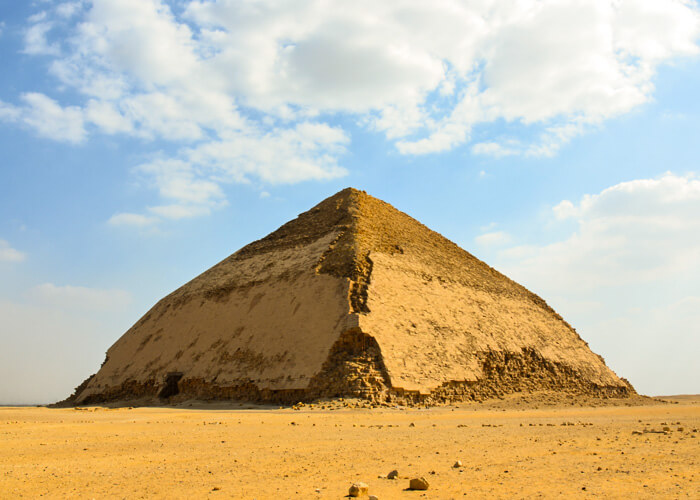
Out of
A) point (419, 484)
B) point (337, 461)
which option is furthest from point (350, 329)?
point (419, 484)

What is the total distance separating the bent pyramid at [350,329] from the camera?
2047 centimetres

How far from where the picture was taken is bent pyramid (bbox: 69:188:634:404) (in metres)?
20.5

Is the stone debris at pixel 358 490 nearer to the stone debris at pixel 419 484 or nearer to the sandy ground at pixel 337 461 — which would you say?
the sandy ground at pixel 337 461

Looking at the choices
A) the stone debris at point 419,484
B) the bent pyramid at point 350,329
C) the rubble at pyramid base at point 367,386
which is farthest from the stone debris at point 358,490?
the bent pyramid at point 350,329

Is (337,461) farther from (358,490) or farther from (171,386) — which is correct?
(171,386)

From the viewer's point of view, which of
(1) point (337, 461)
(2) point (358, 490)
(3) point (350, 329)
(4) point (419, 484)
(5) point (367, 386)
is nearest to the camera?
(2) point (358, 490)

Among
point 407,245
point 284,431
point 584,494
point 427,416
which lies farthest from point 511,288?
point 584,494

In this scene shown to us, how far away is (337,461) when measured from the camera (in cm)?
727

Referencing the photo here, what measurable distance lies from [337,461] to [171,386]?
20.2 meters

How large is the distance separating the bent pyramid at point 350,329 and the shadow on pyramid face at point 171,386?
0.26 ft

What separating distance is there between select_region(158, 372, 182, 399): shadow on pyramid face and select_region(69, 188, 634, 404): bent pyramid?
3.1 inches

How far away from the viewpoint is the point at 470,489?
535 centimetres

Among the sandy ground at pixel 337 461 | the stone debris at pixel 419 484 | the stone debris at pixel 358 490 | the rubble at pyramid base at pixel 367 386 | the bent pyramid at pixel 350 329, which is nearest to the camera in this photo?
the stone debris at pixel 358 490

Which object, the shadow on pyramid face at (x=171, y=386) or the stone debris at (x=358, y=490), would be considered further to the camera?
the shadow on pyramid face at (x=171, y=386)
